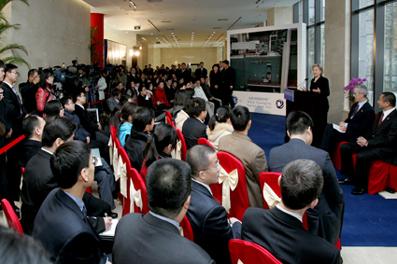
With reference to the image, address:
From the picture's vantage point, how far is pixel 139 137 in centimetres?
406

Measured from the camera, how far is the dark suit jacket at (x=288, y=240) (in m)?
1.74

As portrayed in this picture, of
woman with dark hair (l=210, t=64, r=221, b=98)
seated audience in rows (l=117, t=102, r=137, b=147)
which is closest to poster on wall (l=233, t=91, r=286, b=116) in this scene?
woman with dark hair (l=210, t=64, r=221, b=98)

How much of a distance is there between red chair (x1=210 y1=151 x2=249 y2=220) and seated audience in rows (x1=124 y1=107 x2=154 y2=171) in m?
0.93

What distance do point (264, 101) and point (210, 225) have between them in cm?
1002

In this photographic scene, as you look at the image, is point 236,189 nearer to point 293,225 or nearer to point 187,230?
point 187,230

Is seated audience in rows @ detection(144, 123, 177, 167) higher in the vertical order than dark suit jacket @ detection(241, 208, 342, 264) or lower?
higher

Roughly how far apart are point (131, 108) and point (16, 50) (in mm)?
4595

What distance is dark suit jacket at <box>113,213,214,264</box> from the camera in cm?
150

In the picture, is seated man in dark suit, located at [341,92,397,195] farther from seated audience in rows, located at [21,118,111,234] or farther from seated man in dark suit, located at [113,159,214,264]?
seated man in dark suit, located at [113,159,214,264]

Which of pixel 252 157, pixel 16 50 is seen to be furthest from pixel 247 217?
pixel 16 50

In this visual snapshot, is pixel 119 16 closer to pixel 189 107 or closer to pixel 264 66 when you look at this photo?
pixel 264 66

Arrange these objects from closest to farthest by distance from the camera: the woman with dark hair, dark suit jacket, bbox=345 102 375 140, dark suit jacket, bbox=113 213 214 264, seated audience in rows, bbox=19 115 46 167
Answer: dark suit jacket, bbox=113 213 214 264 < seated audience in rows, bbox=19 115 46 167 < dark suit jacket, bbox=345 102 375 140 < the woman with dark hair

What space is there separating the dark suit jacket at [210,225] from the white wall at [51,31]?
289 inches

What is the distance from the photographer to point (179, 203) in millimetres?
1749
